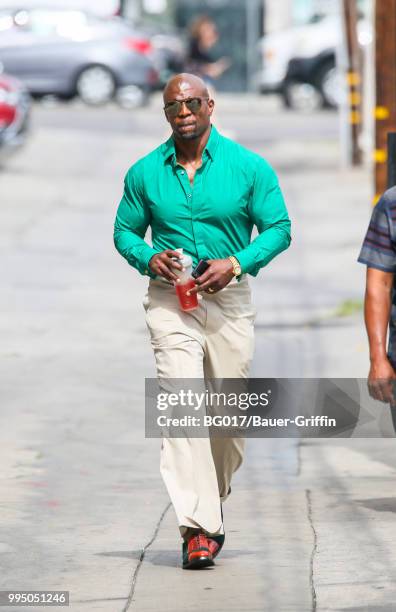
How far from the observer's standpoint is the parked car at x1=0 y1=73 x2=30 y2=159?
2348 cm

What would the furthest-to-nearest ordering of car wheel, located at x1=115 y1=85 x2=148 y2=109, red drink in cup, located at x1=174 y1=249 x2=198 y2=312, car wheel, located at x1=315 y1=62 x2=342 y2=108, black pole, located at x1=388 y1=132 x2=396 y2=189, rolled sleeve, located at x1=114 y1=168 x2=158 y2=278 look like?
car wheel, located at x1=115 y1=85 x2=148 y2=109
car wheel, located at x1=315 y1=62 x2=342 y2=108
black pole, located at x1=388 y1=132 x2=396 y2=189
rolled sleeve, located at x1=114 y1=168 x2=158 y2=278
red drink in cup, located at x1=174 y1=249 x2=198 y2=312

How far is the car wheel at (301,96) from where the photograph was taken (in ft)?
113

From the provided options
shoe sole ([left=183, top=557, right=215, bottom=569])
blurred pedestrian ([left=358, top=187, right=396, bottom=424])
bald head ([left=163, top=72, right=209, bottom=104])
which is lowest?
shoe sole ([left=183, top=557, right=215, bottom=569])

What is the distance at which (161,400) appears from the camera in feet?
21.4

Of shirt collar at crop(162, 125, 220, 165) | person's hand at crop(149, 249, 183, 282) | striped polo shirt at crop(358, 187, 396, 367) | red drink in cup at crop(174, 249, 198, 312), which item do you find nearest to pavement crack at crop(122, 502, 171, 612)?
red drink in cup at crop(174, 249, 198, 312)

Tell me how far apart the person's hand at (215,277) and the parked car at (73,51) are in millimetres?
28164

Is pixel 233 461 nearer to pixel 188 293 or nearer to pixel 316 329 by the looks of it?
pixel 188 293

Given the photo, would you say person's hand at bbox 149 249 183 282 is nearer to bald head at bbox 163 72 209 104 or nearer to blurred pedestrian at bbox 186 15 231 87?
bald head at bbox 163 72 209 104

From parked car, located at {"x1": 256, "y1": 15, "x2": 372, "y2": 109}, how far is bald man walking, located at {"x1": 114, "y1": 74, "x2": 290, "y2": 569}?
26666mm

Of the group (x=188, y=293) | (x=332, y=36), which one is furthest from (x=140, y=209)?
(x=332, y=36)

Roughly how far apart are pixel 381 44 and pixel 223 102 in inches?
1000

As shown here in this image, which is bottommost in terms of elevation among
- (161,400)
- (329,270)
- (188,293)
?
(329,270)

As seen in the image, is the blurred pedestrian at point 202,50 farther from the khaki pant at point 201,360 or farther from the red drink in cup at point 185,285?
the red drink in cup at point 185,285

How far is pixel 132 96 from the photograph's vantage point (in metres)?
35.0
